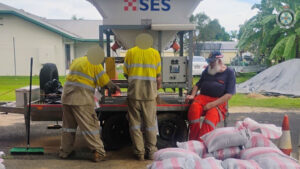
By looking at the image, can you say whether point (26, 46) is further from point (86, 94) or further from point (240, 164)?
point (240, 164)

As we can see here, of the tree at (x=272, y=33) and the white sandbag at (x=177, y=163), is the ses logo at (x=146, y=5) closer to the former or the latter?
the white sandbag at (x=177, y=163)

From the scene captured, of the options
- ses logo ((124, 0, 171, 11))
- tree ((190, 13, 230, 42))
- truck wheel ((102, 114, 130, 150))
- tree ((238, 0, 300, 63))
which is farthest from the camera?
tree ((190, 13, 230, 42))

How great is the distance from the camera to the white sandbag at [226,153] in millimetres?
3533

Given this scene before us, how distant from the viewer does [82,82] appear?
504 centimetres

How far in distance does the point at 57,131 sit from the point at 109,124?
214 centimetres

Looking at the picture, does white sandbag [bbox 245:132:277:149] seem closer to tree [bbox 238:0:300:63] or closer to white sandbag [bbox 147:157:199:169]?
white sandbag [bbox 147:157:199:169]

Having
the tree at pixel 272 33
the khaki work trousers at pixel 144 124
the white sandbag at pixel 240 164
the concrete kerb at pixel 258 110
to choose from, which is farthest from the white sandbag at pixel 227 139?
the tree at pixel 272 33

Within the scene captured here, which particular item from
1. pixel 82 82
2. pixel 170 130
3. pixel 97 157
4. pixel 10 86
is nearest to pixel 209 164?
pixel 97 157

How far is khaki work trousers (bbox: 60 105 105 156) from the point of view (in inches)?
199

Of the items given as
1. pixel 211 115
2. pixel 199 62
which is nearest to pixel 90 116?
pixel 211 115

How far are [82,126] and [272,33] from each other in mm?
17795

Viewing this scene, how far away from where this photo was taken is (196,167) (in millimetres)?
2842

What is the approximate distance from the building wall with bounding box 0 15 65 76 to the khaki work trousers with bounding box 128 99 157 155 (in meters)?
17.9

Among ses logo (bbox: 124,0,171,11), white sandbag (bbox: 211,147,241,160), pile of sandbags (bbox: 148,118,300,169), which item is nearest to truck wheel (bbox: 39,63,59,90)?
ses logo (bbox: 124,0,171,11)
